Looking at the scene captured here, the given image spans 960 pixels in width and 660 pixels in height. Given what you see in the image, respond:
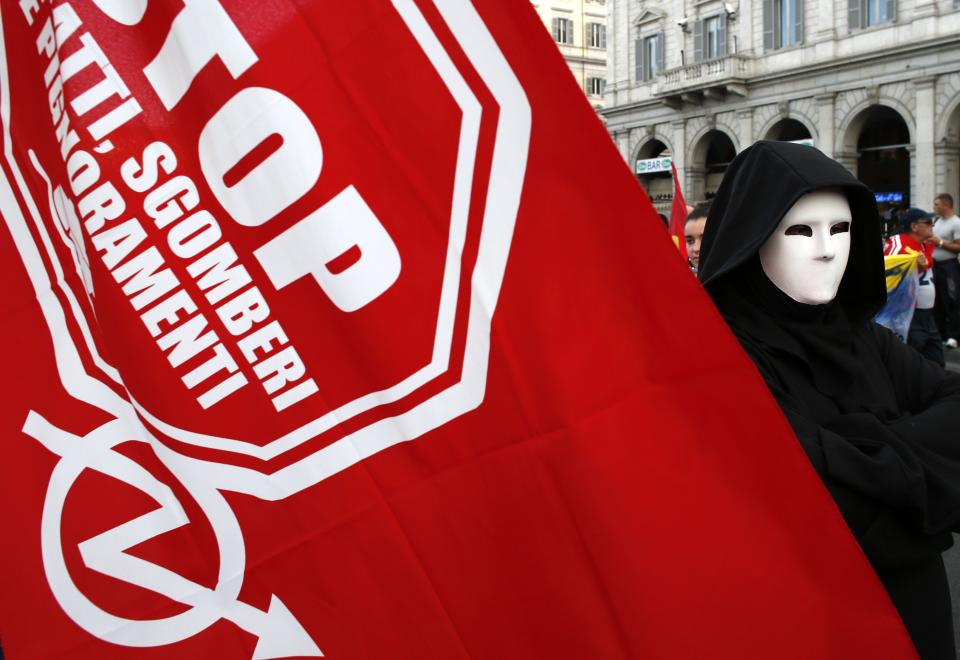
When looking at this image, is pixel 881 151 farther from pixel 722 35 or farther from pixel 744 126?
pixel 722 35

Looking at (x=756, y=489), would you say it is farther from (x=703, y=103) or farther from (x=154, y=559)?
(x=703, y=103)

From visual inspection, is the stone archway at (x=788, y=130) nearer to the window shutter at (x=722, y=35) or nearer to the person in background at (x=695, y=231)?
the window shutter at (x=722, y=35)

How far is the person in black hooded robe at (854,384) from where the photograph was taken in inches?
57.0

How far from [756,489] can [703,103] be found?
29.2m

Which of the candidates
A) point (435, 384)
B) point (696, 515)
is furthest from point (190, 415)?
point (696, 515)

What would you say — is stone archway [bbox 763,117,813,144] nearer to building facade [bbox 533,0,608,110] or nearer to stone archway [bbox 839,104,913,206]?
stone archway [bbox 839,104,913,206]

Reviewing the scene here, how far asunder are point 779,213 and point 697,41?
29.0m

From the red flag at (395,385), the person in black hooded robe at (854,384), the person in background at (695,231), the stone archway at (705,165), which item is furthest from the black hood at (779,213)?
the stone archway at (705,165)

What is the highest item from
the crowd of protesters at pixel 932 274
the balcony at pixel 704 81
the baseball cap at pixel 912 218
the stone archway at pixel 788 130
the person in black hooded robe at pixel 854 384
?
the person in black hooded robe at pixel 854 384

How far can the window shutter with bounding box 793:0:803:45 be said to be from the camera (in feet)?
81.4

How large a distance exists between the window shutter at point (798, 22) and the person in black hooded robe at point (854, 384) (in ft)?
84.6

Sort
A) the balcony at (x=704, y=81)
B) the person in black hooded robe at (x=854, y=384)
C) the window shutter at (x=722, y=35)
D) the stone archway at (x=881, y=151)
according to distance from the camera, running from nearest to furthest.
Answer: the person in black hooded robe at (x=854, y=384) → the stone archway at (x=881, y=151) → the balcony at (x=704, y=81) → the window shutter at (x=722, y=35)

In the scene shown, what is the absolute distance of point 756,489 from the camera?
1.00m

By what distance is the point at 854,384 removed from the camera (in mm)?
1649
